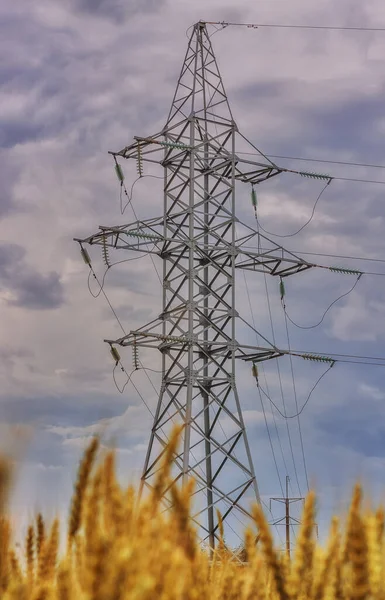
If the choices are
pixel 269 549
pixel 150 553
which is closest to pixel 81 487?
pixel 150 553

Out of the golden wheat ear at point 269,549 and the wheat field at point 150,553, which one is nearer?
the wheat field at point 150,553

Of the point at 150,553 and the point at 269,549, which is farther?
the point at 269,549

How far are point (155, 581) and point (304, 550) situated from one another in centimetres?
71

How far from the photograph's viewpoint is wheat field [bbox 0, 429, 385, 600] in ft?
7.27

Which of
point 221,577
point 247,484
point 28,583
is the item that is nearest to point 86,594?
point 28,583

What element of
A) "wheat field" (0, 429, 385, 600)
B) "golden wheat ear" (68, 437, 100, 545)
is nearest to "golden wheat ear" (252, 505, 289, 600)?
"wheat field" (0, 429, 385, 600)

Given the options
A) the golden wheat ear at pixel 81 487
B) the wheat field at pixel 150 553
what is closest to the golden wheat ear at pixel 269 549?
the wheat field at pixel 150 553

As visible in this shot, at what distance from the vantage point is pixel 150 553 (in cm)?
236

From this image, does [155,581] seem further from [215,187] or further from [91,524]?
[215,187]

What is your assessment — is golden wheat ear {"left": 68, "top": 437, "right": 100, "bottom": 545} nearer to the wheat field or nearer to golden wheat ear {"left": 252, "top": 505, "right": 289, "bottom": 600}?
the wheat field

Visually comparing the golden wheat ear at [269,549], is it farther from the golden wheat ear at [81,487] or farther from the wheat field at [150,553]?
the golden wheat ear at [81,487]

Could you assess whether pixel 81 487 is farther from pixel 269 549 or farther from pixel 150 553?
pixel 269 549

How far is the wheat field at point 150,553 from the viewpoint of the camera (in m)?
2.22

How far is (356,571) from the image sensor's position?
8.59 ft
